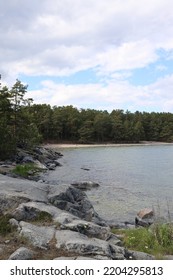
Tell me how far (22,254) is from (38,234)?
52.4 inches

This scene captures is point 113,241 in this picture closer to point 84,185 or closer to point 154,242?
point 154,242

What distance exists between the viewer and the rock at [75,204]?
13.8 metres

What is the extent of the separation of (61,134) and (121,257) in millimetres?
124354

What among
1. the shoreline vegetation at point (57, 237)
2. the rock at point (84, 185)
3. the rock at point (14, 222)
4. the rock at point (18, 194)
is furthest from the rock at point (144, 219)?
the rock at point (84, 185)

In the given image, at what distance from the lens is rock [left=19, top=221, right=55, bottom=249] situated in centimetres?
866

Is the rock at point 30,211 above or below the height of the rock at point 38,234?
above

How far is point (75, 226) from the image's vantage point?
9.97 m

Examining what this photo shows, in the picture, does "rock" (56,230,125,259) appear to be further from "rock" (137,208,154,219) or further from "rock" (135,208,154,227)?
"rock" (137,208,154,219)

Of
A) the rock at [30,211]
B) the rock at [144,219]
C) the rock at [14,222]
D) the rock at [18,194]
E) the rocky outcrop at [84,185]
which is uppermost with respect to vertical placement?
the rock at [18,194]

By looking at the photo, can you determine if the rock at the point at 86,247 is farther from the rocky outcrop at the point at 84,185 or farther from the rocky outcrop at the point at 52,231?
the rocky outcrop at the point at 84,185

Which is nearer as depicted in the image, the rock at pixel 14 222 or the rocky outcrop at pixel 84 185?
the rock at pixel 14 222

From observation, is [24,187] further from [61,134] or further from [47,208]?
[61,134]

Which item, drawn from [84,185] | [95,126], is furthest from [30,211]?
[95,126]

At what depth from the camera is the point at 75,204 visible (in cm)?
1524
